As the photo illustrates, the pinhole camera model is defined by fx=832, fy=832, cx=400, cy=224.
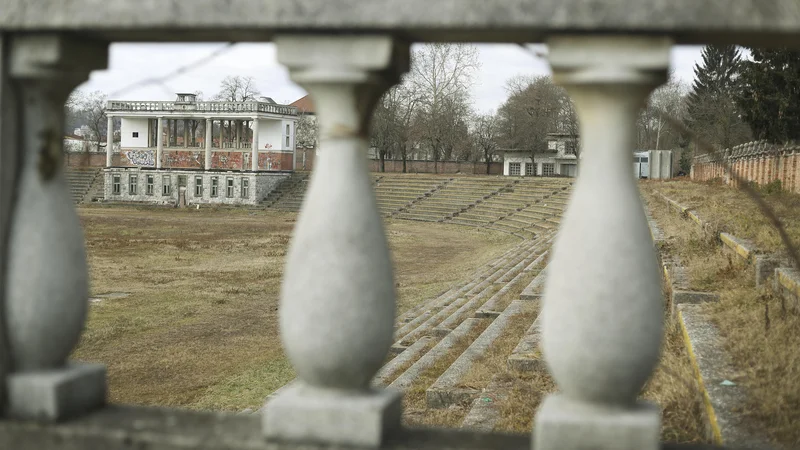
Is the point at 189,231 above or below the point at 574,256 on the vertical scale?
below

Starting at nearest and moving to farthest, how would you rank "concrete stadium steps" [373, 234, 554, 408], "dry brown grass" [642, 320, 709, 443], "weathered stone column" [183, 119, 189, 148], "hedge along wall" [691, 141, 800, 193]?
"dry brown grass" [642, 320, 709, 443] → "concrete stadium steps" [373, 234, 554, 408] → "hedge along wall" [691, 141, 800, 193] → "weathered stone column" [183, 119, 189, 148]

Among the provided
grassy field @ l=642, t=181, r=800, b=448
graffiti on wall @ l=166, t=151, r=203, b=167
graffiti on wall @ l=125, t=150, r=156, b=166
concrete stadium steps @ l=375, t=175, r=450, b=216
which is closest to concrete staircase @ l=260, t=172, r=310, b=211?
concrete stadium steps @ l=375, t=175, r=450, b=216

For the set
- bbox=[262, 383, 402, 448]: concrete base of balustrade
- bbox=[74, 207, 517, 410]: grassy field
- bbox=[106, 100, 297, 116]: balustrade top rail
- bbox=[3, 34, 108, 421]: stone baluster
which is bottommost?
bbox=[74, 207, 517, 410]: grassy field

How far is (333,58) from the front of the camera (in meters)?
1.84

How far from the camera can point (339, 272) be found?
179 cm

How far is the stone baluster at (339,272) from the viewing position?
1.79 meters

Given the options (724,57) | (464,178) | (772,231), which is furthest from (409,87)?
(772,231)

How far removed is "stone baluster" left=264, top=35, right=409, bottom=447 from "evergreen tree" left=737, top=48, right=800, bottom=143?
2270cm

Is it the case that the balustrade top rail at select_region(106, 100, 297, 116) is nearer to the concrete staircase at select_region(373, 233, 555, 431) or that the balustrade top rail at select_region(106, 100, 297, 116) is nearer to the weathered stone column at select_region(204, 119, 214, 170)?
the weathered stone column at select_region(204, 119, 214, 170)

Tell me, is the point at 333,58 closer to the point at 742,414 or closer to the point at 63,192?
the point at 63,192

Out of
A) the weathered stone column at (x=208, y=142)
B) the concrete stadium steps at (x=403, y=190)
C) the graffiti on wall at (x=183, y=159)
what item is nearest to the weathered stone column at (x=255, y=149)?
the weathered stone column at (x=208, y=142)

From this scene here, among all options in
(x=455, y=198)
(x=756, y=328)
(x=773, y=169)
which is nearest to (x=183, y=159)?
(x=455, y=198)

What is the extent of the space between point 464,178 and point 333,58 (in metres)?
54.5

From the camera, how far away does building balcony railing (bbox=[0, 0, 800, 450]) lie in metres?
1.69
